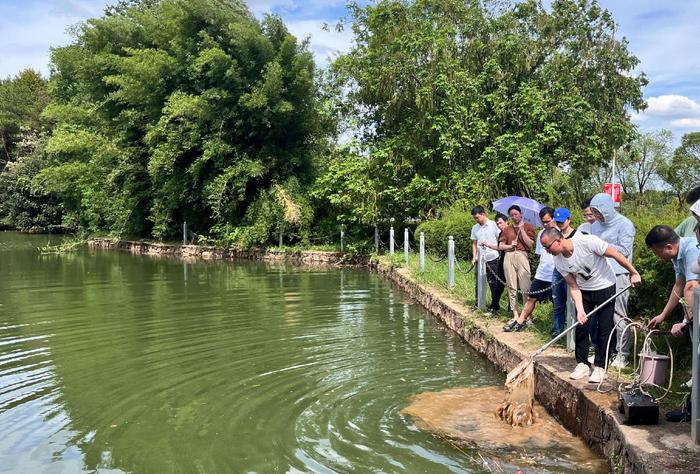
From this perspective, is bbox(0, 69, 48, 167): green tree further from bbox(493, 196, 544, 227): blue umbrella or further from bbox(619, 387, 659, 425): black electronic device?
bbox(619, 387, 659, 425): black electronic device

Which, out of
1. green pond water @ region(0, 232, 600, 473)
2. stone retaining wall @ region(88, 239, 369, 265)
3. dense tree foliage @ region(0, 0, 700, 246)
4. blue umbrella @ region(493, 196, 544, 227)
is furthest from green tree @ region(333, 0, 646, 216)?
blue umbrella @ region(493, 196, 544, 227)

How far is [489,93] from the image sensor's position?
21641 mm

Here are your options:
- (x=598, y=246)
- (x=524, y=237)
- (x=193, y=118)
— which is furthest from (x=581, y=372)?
(x=193, y=118)

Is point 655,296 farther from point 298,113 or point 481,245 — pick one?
point 298,113

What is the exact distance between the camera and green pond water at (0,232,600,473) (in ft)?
15.7

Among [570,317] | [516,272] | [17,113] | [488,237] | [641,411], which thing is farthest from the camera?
[17,113]

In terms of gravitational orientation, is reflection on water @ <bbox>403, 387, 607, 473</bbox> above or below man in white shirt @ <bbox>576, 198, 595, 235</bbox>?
below

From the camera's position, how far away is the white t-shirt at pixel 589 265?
5.16 m

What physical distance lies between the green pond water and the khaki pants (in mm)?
1037

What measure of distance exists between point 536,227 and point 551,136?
11033 millimetres

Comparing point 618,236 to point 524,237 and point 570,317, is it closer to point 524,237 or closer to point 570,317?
point 570,317

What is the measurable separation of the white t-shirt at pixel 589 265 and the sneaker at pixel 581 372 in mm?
702

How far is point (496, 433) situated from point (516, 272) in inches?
130

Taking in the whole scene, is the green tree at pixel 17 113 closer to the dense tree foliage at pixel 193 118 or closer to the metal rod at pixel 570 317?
the dense tree foliage at pixel 193 118
